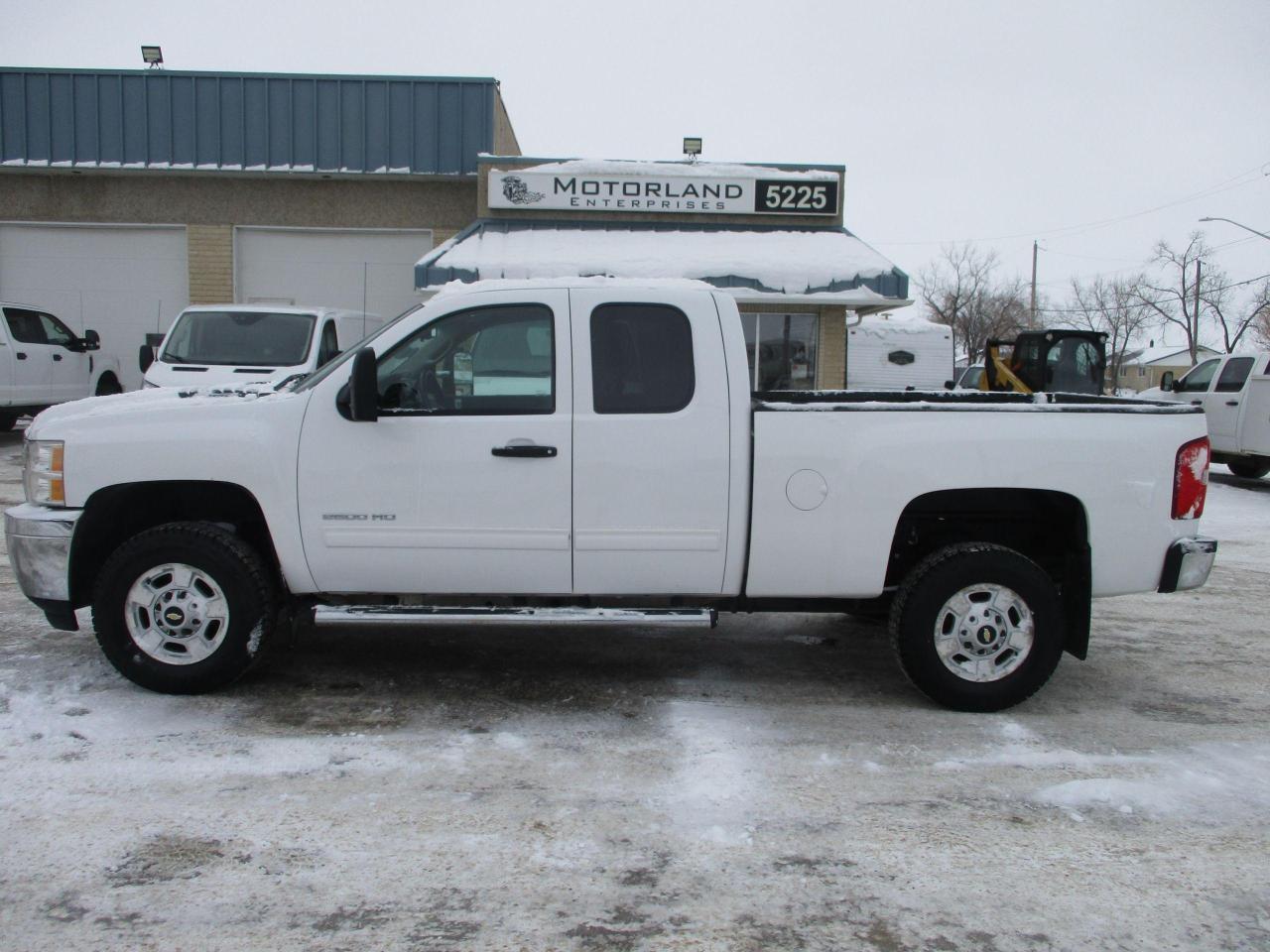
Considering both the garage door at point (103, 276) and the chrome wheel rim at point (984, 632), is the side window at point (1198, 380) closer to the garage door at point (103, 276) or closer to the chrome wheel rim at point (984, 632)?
the chrome wheel rim at point (984, 632)

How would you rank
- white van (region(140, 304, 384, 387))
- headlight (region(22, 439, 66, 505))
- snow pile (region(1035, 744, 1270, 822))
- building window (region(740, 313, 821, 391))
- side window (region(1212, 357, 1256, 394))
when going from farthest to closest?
building window (region(740, 313, 821, 391)) → side window (region(1212, 357, 1256, 394)) → white van (region(140, 304, 384, 387)) → headlight (region(22, 439, 66, 505)) → snow pile (region(1035, 744, 1270, 822))

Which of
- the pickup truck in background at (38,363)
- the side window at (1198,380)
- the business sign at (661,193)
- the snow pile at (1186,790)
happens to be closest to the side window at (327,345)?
the pickup truck in background at (38,363)

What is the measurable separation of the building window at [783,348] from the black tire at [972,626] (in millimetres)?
11367

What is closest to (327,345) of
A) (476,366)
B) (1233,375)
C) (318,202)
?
(318,202)

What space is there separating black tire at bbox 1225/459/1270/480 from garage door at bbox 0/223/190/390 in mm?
17649

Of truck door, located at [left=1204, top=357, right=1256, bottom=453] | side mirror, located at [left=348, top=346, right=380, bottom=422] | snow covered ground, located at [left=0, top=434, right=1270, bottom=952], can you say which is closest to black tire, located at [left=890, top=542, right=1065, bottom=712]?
snow covered ground, located at [left=0, top=434, right=1270, bottom=952]

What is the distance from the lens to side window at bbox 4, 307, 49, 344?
47.0ft

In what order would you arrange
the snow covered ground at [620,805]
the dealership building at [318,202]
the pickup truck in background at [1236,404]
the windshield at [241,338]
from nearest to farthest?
the snow covered ground at [620,805] → the windshield at [241,338] → the pickup truck in background at [1236,404] → the dealership building at [318,202]

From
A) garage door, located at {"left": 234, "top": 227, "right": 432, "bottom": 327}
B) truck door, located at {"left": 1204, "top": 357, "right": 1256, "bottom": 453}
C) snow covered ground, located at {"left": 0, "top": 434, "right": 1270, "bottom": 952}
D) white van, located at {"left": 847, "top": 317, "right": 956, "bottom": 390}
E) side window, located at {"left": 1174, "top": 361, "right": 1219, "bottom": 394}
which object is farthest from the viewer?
white van, located at {"left": 847, "top": 317, "right": 956, "bottom": 390}

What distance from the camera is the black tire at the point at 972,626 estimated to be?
448 centimetres

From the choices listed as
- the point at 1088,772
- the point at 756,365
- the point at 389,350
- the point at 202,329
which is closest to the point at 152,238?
the point at 202,329

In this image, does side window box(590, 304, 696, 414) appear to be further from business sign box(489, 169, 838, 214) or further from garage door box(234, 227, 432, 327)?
garage door box(234, 227, 432, 327)

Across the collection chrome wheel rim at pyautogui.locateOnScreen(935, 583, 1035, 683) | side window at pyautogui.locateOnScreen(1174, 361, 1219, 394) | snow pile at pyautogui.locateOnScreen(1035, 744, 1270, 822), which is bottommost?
snow pile at pyautogui.locateOnScreen(1035, 744, 1270, 822)

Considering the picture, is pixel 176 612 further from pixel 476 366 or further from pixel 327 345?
pixel 327 345
